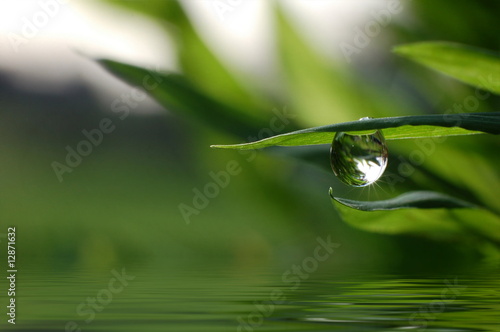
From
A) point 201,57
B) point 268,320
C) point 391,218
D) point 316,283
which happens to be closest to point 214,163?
point 201,57

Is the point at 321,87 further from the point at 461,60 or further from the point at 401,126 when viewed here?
the point at 401,126

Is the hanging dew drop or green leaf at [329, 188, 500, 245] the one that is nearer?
the hanging dew drop

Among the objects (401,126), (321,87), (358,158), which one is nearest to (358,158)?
(358,158)

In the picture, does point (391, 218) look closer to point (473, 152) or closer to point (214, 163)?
point (473, 152)

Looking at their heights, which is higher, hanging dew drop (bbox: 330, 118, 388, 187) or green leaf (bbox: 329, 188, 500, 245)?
green leaf (bbox: 329, 188, 500, 245)

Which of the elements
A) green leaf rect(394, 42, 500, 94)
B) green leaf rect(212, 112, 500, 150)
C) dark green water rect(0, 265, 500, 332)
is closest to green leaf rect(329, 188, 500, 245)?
dark green water rect(0, 265, 500, 332)

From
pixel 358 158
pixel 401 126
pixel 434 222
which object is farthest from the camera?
pixel 434 222

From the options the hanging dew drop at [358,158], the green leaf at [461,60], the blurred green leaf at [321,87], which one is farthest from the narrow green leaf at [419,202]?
the blurred green leaf at [321,87]

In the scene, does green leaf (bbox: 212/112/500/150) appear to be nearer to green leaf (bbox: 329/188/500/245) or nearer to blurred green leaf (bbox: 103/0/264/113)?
green leaf (bbox: 329/188/500/245)
